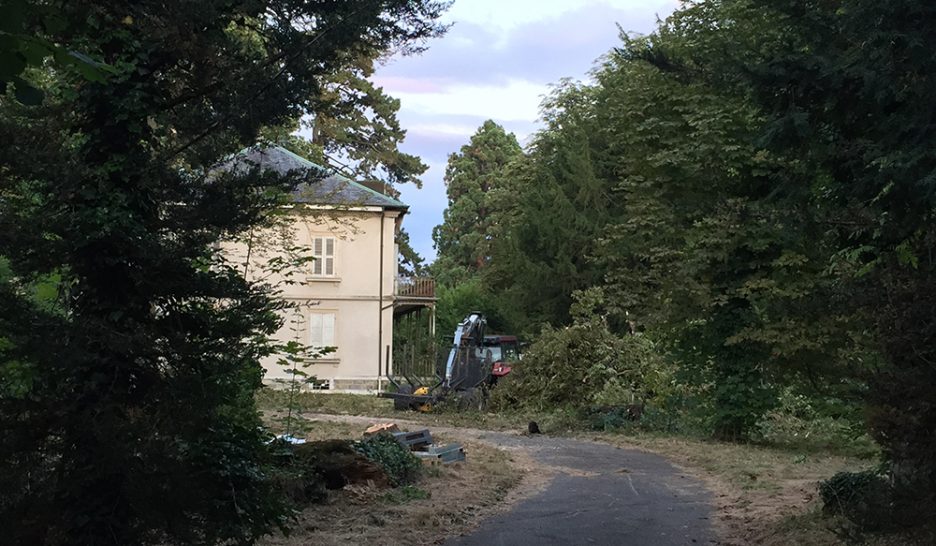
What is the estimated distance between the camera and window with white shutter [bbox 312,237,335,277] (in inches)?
1543

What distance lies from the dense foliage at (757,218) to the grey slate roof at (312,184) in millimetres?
3696

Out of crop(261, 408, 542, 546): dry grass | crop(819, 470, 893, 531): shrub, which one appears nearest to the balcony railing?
crop(261, 408, 542, 546): dry grass

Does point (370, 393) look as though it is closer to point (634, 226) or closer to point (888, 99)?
point (634, 226)

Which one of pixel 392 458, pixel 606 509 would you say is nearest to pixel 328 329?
pixel 392 458

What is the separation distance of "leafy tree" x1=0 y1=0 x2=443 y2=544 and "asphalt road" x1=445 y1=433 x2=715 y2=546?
3037 mm

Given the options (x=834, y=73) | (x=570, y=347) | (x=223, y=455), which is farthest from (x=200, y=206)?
(x=570, y=347)

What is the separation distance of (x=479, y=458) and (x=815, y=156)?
370 inches

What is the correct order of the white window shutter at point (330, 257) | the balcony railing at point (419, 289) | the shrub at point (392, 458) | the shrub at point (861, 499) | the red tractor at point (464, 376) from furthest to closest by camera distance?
the balcony railing at point (419, 289) < the white window shutter at point (330, 257) < the red tractor at point (464, 376) < the shrub at point (392, 458) < the shrub at point (861, 499)

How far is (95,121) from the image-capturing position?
754 cm

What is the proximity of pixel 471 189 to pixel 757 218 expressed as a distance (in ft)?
207

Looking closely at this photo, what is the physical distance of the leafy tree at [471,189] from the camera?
71062 mm

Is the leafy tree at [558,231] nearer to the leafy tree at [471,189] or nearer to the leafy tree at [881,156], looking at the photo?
the leafy tree at [471,189]

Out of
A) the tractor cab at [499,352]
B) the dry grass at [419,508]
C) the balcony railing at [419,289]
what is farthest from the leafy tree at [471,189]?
the dry grass at [419,508]

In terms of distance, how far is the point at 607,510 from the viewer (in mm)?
11180
